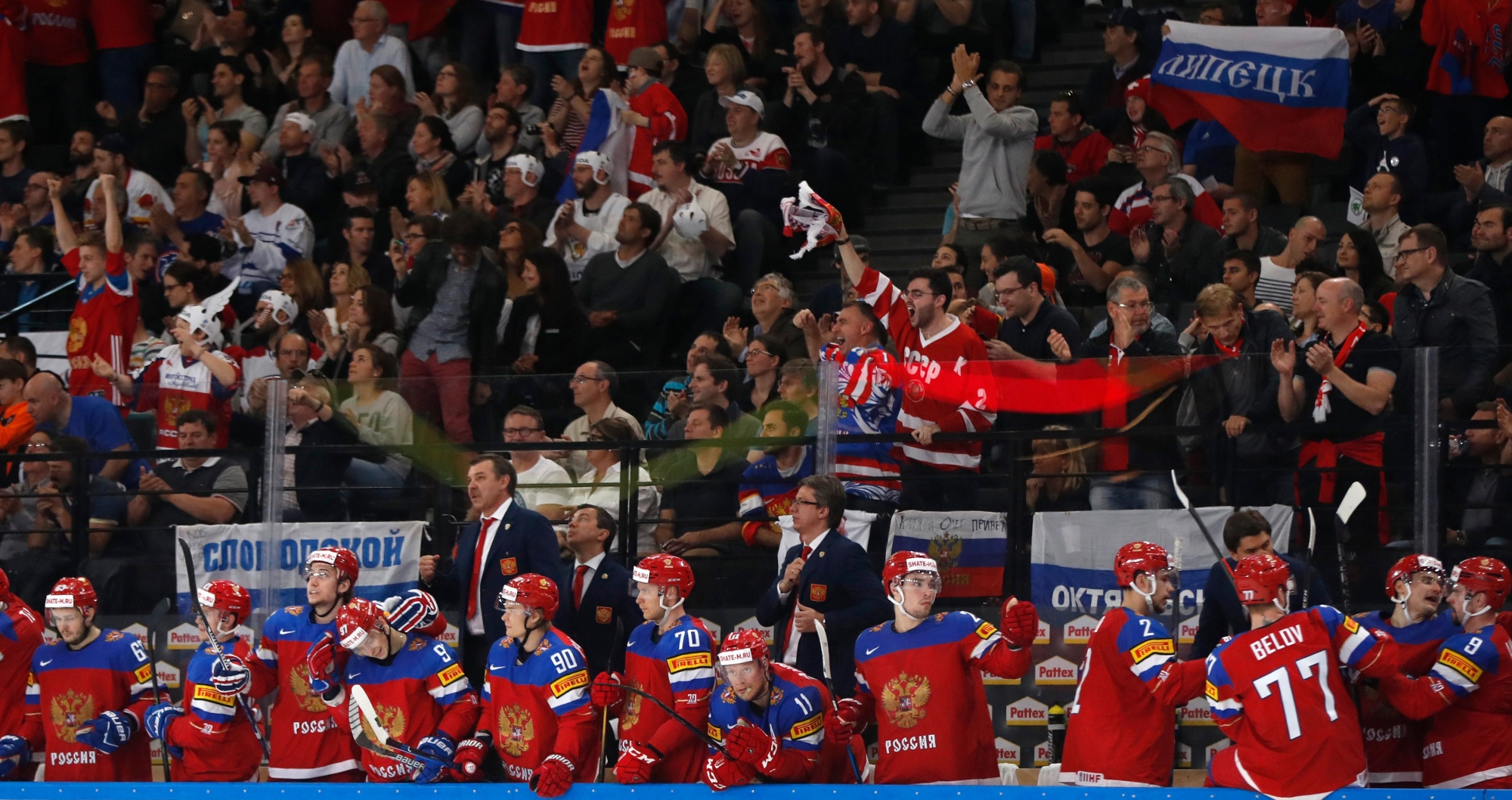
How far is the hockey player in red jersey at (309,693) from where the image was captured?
342 inches

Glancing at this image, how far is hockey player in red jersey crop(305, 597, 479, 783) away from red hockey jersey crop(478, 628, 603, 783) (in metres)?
0.14

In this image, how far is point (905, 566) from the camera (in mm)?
7973

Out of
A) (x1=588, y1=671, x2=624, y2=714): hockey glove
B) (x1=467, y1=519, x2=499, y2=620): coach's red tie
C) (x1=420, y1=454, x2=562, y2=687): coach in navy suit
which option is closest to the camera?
(x1=588, y1=671, x2=624, y2=714): hockey glove

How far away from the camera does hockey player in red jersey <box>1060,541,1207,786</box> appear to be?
7.68 m

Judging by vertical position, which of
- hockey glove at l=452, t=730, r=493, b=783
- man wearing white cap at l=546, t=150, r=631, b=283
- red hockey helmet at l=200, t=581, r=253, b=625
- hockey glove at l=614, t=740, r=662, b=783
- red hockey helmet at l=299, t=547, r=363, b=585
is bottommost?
hockey glove at l=452, t=730, r=493, b=783

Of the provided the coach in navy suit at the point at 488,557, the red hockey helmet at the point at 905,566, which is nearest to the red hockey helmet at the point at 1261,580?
the red hockey helmet at the point at 905,566

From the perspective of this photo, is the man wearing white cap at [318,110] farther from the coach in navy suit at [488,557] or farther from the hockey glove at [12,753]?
the hockey glove at [12,753]

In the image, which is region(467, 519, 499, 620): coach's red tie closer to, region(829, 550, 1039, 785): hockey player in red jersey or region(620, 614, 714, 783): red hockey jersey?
region(620, 614, 714, 783): red hockey jersey

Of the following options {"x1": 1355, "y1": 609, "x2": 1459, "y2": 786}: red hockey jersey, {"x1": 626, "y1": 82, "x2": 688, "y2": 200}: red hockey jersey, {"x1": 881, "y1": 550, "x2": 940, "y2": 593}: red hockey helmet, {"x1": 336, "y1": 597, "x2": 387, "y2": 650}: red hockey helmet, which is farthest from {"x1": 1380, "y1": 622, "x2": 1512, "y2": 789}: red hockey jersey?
{"x1": 626, "y1": 82, "x2": 688, "y2": 200}: red hockey jersey

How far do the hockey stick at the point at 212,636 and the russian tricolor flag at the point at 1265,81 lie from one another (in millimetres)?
6284

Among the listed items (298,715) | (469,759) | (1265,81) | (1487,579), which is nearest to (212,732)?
(298,715)

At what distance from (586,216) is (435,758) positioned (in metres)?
4.76

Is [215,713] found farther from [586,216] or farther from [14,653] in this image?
[586,216]

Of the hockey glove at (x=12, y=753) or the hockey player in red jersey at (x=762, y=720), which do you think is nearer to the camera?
the hockey player in red jersey at (x=762, y=720)
